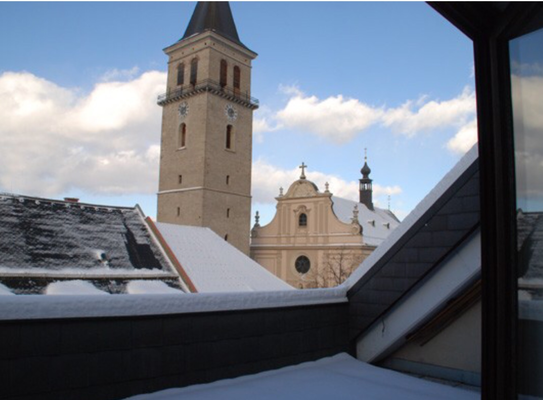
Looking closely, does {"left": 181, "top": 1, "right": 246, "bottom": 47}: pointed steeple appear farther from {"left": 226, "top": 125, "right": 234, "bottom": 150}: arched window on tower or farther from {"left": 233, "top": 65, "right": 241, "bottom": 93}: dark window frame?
{"left": 226, "top": 125, "right": 234, "bottom": 150}: arched window on tower

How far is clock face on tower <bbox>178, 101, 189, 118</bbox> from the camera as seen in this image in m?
31.3

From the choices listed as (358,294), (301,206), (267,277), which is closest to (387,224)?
(301,206)

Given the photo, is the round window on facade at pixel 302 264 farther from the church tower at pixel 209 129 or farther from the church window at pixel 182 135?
the church window at pixel 182 135

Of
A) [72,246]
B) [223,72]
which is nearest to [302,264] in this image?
[223,72]

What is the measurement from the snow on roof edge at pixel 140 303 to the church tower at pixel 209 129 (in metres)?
25.0

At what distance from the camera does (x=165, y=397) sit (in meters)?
2.85

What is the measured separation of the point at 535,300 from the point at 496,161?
0.55m

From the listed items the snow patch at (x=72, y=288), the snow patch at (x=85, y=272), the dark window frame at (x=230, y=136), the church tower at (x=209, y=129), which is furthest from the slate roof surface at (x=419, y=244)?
the dark window frame at (x=230, y=136)

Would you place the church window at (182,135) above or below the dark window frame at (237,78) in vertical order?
below

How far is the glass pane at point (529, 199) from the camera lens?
1.66 meters

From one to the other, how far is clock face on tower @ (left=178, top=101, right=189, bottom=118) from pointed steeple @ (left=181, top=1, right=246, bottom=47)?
16.3 ft

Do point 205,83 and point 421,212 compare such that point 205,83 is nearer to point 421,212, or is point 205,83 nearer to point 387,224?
point 387,224

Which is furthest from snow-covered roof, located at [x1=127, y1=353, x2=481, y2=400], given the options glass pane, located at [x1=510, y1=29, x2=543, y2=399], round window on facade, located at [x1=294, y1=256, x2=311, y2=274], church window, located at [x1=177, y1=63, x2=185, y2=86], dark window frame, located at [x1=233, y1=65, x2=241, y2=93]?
church window, located at [x1=177, y1=63, x2=185, y2=86]

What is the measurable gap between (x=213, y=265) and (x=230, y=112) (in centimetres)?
1796
